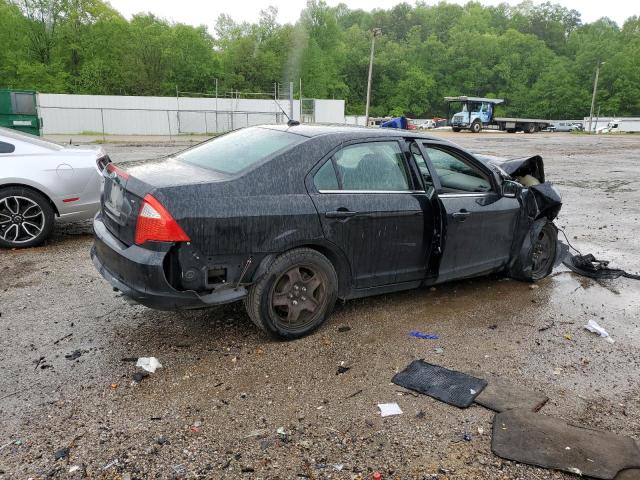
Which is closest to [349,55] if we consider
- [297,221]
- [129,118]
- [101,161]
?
[129,118]

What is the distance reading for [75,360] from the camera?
365cm

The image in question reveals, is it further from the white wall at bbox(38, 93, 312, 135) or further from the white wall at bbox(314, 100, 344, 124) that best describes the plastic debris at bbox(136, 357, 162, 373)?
the white wall at bbox(314, 100, 344, 124)

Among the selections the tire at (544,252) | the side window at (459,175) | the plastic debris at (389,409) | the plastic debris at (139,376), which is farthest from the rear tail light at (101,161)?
the tire at (544,252)

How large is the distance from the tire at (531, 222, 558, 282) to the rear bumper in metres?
3.42

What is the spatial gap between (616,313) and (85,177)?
594 cm

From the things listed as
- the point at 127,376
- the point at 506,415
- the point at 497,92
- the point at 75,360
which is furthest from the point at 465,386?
the point at 497,92

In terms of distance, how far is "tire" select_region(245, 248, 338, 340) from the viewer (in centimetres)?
376

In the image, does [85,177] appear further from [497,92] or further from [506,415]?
[497,92]

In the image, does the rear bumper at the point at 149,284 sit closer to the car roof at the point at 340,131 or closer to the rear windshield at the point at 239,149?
the rear windshield at the point at 239,149

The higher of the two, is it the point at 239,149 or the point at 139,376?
the point at 239,149

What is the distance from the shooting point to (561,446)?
9.44 feet

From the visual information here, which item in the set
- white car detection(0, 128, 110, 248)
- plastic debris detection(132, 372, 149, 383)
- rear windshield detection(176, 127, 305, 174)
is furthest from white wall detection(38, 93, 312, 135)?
plastic debris detection(132, 372, 149, 383)

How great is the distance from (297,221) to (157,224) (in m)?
0.95

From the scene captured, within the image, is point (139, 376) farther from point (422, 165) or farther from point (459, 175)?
point (459, 175)
